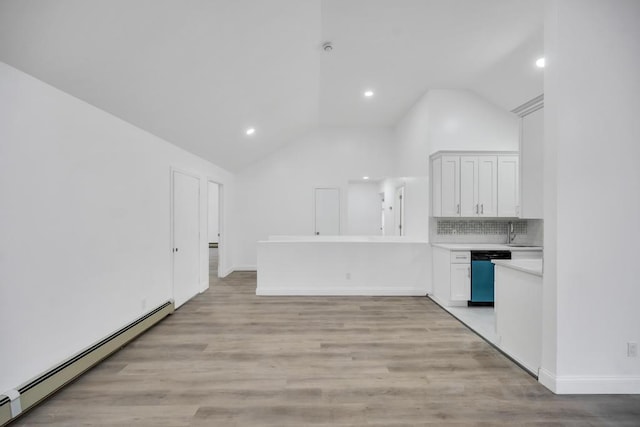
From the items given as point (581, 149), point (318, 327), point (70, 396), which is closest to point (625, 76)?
point (581, 149)

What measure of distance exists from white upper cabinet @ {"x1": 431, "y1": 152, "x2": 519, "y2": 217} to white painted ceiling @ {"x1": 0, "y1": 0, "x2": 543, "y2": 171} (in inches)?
38.3

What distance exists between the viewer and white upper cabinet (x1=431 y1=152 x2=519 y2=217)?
433 centimetres

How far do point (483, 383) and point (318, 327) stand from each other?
5.71 feet

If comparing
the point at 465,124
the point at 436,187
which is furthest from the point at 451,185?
the point at 465,124

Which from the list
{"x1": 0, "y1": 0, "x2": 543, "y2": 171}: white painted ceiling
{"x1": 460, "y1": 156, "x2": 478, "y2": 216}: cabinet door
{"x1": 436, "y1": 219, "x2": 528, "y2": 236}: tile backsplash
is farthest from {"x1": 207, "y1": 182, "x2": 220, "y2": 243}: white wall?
{"x1": 460, "y1": 156, "x2": 478, "y2": 216}: cabinet door

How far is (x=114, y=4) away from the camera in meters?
Result: 1.79

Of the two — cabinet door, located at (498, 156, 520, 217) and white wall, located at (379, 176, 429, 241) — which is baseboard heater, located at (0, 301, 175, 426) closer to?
white wall, located at (379, 176, 429, 241)

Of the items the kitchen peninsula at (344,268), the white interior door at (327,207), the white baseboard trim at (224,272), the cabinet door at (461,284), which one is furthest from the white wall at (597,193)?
the white baseboard trim at (224,272)

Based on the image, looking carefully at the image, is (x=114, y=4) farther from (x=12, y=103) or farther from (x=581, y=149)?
(x=581, y=149)

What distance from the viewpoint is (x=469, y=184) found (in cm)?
436

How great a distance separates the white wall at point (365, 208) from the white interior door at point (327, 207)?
10.8 ft

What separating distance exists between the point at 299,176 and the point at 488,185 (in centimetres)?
403

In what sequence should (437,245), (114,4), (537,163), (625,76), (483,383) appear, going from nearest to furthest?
(114,4) → (625,76) → (483,383) → (537,163) → (437,245)

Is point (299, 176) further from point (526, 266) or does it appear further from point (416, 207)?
point (526, 266)
